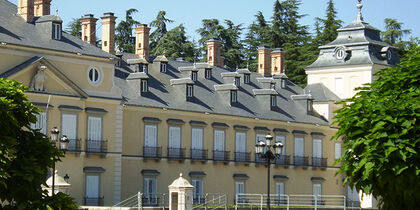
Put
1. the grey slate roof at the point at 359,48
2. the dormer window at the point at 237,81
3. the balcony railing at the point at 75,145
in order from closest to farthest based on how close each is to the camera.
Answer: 1. the balcony railing at the point at 75,145
2. the dormer window at the point at 237,81
3. the grey slate roof at the point at 359,48

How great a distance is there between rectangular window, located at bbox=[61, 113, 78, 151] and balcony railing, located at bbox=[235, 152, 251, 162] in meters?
16.1

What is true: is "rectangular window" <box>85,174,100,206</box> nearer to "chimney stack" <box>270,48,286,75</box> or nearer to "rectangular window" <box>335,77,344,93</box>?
"rectangular window" <box>335,77,344,93</box>

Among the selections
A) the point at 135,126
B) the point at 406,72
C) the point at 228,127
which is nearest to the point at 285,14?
the point at 228,127

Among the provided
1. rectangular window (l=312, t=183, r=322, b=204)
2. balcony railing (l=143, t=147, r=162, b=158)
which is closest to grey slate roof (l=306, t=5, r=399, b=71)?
rectangular window (l=312, t=183, r=322, b=204)

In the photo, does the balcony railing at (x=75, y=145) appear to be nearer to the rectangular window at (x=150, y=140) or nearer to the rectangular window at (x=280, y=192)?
the rectangular window at (x=150, y=140)

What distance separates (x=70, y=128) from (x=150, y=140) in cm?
806

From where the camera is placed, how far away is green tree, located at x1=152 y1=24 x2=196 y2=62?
94938mm

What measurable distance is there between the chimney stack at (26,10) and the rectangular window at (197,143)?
14.4m

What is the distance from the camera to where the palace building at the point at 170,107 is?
61.8 metres

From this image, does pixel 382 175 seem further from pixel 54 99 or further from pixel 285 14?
pixel 285 14

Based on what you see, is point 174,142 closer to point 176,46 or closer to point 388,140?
point 176,46

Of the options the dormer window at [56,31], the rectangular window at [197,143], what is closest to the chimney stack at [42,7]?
the dormer window at [56,31]

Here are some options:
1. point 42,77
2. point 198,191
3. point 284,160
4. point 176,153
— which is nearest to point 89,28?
point 176,153

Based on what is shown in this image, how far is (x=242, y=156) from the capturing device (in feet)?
250
